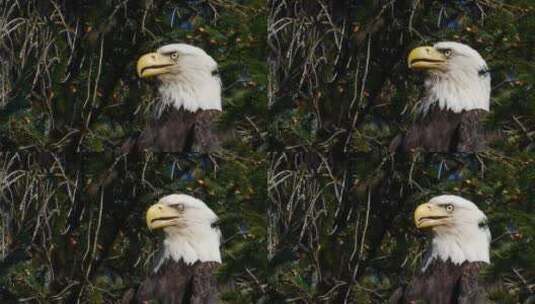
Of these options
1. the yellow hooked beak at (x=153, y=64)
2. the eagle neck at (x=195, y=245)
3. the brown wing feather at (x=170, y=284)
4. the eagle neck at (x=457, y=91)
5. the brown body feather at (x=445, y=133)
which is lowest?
the brown wing feather at (x=170, y=284)

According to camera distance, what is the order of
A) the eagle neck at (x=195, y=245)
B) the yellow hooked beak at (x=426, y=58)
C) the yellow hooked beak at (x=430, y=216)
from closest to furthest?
the yellow hooked beak at (x=430, y=216), the yellow hooked beak at (x=426, y=58), the eagle neck at (x=195, y=245)

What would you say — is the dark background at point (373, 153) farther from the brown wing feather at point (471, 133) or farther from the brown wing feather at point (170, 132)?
the brown wing feather at point (170, 132)

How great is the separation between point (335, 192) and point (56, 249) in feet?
3.39

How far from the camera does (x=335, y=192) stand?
4.39m

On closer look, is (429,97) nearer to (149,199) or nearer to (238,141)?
(238,141)

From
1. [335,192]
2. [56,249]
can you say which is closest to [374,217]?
[335,192]

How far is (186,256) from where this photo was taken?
14.4 ft

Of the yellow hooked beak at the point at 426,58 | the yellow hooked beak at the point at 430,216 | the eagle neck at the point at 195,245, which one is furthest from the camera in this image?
the eagle neck at the point at 195,245

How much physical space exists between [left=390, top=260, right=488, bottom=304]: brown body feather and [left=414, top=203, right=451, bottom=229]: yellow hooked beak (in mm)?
149

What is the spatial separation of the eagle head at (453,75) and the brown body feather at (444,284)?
52 cm

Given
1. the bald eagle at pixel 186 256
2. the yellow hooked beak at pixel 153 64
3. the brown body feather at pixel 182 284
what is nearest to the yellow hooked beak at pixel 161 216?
the bald eagle at pixel 186 256

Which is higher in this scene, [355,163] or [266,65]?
[266,65]

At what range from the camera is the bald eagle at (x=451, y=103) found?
14.1 feet

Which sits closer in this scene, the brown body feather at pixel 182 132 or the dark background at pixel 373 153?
the dark background at pixel 373 153
